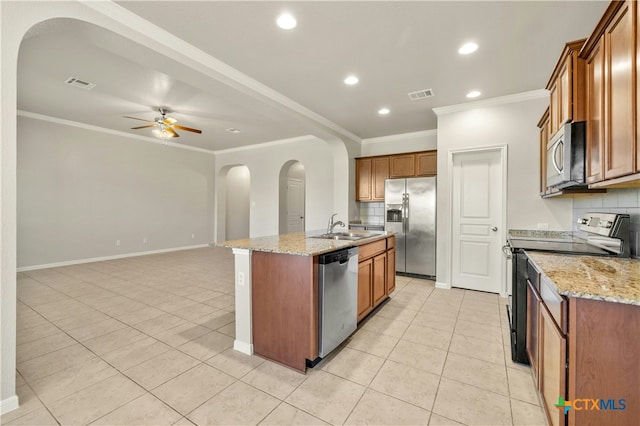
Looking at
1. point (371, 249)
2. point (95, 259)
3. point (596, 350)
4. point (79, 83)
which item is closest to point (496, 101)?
point (371, 249)

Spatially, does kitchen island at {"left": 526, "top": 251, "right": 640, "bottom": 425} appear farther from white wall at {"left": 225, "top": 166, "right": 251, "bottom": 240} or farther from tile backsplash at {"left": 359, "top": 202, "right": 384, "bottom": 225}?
white wall at {"left": 225, "top": 166, "right": 251, "bottom": 240}

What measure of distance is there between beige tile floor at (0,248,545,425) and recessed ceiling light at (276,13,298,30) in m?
2.86

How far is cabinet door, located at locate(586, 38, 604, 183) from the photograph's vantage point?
5.28ft

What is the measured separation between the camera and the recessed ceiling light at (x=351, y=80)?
134 inches

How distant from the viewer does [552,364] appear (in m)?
1.33

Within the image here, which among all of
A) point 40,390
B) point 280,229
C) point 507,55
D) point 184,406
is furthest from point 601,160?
point 280,229

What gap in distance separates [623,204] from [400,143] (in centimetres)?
409

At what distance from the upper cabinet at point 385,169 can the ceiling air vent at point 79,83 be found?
4586 mm

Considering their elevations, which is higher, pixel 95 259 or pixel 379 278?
pixel 379 278

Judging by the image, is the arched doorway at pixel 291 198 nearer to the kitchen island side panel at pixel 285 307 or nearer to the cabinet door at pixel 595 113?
the kitchen island side panel at pixel 285 307

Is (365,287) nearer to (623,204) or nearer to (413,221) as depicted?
(623,204)

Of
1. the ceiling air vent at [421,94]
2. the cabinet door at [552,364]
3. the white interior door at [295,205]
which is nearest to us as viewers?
the cabinet door at [552,364]

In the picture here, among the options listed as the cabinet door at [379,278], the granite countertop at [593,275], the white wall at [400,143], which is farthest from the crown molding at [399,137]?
the granite countertop at [593,275]

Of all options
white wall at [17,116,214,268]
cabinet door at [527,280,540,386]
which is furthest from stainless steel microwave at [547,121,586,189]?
white wall at [17,116,214,268]
